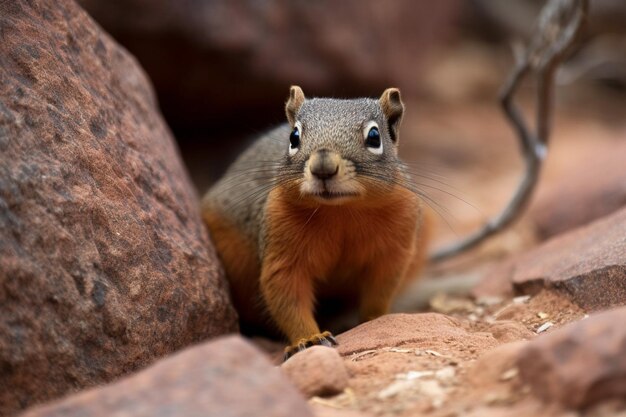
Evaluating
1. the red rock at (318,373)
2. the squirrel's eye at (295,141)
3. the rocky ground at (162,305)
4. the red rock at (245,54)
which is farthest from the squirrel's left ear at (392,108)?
the red rock at (245,54)

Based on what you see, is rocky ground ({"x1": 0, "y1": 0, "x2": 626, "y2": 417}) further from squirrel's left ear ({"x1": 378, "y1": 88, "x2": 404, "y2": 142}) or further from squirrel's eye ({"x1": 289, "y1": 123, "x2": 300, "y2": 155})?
squirrel's left ear ({"x1": 378, "y1": 88, "x2": 404, "y2": 142})

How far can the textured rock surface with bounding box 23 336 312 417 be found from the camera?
326 centimetres

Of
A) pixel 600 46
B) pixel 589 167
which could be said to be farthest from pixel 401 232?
pixel 600 46

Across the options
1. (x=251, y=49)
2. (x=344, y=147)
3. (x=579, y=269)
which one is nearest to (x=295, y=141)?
(x=344, y=147)

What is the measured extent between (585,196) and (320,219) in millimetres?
3650

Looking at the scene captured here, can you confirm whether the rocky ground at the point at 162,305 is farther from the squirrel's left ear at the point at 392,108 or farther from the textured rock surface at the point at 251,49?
the textured rock surface at the point at 251,49

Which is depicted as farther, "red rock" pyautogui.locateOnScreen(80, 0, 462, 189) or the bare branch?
"red rock" pyautogui.locateOnScreen(80, 0, 462, 189)

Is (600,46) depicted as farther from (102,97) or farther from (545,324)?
(102,97)

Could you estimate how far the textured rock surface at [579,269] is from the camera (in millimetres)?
5387

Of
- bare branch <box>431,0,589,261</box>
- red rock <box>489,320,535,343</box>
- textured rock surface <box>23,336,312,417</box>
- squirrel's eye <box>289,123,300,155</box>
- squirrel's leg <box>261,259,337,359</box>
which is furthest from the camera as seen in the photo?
bare branch <box>431,0,589,261</box>

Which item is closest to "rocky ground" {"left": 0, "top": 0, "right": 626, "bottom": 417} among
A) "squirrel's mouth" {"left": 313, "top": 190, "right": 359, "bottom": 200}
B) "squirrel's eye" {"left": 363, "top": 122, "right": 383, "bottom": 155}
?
"squirrel's mouth" {"left": 313, "top": 190, "right": 359, "bottom": 200}

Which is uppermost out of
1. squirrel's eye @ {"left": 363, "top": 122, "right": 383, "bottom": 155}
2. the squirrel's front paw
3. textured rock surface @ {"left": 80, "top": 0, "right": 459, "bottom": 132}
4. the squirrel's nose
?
textured rock surface @ {"left": 80, "top": 0, "right": 459, "bottom": 132}

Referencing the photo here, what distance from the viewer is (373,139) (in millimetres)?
5531

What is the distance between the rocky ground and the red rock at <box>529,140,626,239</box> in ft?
0.44
